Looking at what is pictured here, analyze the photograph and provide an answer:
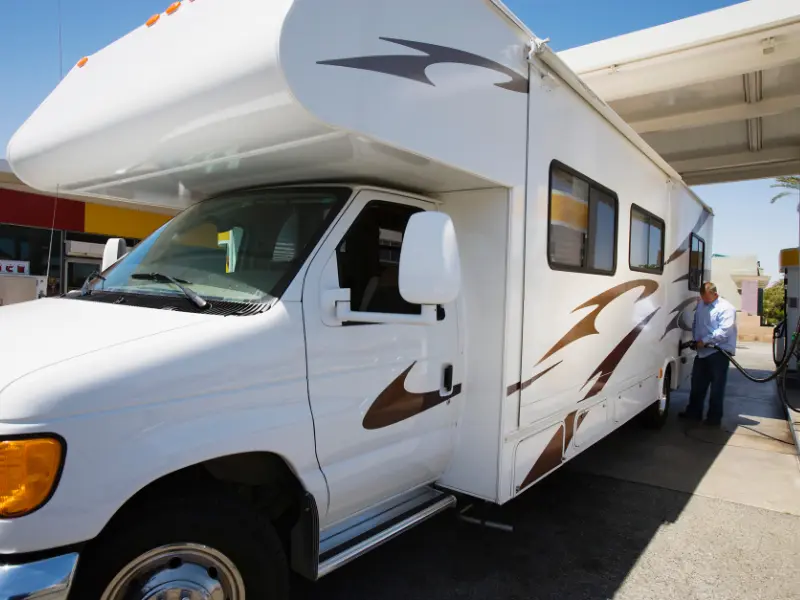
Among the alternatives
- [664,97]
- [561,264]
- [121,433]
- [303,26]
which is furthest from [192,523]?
[664,97]

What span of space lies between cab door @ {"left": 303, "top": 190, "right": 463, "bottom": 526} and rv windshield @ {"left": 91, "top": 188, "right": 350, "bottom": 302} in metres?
0.14

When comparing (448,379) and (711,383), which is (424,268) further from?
(711,383)

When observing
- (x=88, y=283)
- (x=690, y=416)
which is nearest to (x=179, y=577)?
(x=88, y=283)

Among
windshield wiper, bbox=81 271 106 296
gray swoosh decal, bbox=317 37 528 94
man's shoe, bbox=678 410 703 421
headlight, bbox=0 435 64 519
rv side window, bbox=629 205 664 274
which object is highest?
gray swoosh decal, bbox=317 37 528 94

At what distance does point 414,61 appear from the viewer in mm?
2662

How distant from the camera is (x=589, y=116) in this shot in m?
4.30

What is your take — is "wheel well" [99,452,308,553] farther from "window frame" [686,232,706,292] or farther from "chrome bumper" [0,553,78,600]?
"window frame" [686,232,706,292]

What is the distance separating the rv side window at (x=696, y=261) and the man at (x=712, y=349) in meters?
0.48

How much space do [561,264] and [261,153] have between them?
2193mm

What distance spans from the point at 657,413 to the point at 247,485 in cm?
599

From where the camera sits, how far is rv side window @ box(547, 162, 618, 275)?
388 centimetres

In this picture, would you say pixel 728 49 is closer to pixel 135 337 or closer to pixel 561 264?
pixel 561 264

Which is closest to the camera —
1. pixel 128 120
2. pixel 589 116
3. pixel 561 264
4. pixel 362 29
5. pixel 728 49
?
pixel 362 29

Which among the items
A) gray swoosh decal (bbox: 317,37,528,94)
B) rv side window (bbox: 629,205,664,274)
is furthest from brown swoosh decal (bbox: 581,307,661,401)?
gray swoosh decal (bbox: 317,37,528,94)
